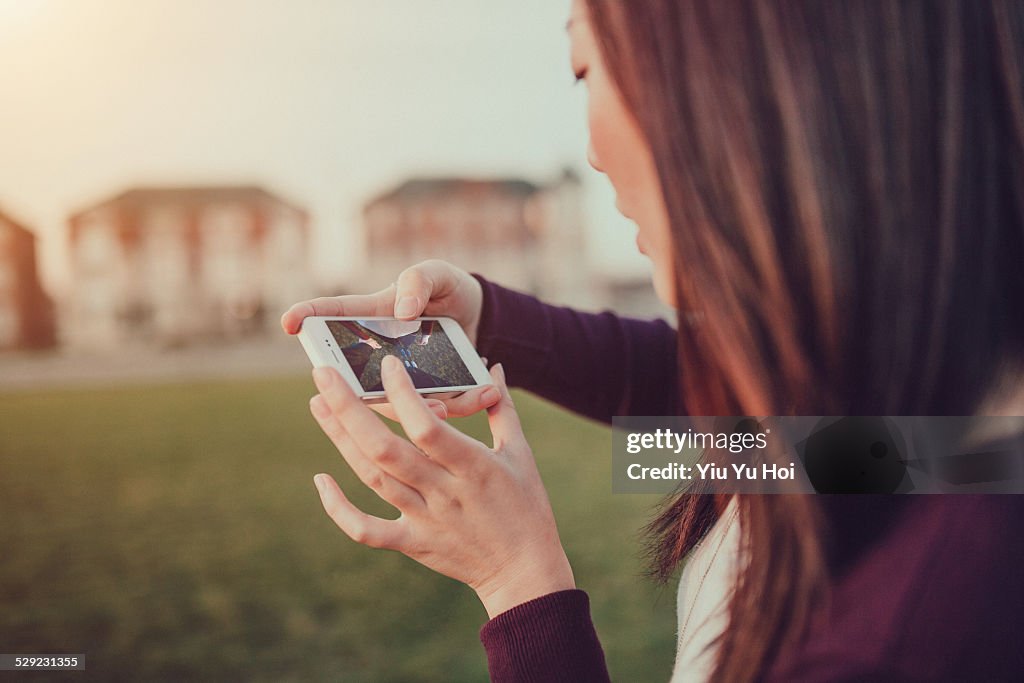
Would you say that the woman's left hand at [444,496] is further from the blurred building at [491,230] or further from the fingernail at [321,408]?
the blurred building at [491,230]

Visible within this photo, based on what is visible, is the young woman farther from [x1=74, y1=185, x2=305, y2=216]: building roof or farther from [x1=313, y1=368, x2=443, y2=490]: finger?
[x1=74, y1=185, x2=305, y2=216]: building roof

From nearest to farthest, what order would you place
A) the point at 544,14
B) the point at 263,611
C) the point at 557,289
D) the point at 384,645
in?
the point at 544,14
the point at 384,645
the point at 263,611
the point at 557,289

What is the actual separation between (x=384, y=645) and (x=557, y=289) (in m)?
1.08

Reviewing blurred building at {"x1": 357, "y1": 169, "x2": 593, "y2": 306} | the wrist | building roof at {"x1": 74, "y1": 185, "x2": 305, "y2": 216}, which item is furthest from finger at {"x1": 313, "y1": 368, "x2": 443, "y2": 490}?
building roof at {"x1": 74, "y1": 185, "x2": 305, "y2": 216}

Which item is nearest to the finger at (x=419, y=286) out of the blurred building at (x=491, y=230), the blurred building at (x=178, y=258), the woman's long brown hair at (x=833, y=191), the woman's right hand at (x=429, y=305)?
the woman's right hand at (x=429, y=305)

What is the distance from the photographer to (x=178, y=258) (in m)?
2.41

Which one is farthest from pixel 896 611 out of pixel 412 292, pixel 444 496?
pixel 412 292

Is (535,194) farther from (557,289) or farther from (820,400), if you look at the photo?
(820,400)

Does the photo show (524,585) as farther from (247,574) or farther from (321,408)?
(247,574)

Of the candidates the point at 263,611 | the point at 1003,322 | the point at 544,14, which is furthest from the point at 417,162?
the point at 1003,322

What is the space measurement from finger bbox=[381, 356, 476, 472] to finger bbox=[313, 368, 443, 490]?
0.01 meters

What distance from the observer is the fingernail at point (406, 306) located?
0.79 m

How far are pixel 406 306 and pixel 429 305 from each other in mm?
86

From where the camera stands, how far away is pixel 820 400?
62cm
